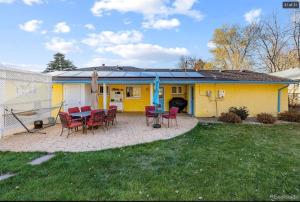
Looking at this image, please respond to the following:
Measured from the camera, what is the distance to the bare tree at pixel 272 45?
1133 inches

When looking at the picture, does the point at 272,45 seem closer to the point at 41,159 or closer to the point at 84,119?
the point at 84,119

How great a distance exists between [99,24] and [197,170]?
52.5 feet

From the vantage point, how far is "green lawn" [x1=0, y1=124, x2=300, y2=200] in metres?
3.90

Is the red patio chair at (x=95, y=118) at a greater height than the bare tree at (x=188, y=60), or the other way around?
the bare tree at (x=188, y=60)

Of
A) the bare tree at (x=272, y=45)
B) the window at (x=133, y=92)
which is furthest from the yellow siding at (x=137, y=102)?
the bare tree at (x=272, y=45)

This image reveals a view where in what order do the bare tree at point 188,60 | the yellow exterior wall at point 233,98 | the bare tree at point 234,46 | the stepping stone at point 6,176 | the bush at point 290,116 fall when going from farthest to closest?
1. the bare tree at point 188,60
2. the bare tree at point 234,46
3. the yellow exterior wall at point 233,98
4. the bush at point 290,116
5. the stepping stone at point 6,176

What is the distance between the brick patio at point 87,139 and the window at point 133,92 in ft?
24.2

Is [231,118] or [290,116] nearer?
[231,118]

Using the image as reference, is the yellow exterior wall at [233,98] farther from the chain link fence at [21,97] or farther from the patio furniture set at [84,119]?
the patio furniture set at [84,119]

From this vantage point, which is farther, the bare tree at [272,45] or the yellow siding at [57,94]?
the bare tree at [272,45]

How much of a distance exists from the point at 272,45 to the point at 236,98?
20594 mm

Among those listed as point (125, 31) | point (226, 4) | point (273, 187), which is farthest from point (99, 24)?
point (273, 187)

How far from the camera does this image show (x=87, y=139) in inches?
326

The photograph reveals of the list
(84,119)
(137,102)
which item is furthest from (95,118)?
(137,102)
